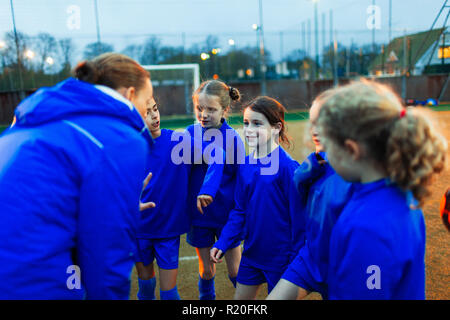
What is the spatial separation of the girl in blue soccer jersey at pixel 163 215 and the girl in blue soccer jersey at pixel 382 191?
4.75ft

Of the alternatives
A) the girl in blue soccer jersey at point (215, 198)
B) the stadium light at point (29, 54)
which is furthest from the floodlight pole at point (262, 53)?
the girl in blue soccer jersey at point (215, 198)

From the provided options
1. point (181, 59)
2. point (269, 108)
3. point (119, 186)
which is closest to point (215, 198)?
point (269, 108)

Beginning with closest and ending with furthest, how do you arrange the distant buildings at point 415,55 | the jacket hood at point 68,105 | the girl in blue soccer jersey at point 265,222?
the jacket hood at point 68,105
the girl in blue soccer jersey at point 265,222
the distant buildings at point 415,55

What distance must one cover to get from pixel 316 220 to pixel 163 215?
1306 mm

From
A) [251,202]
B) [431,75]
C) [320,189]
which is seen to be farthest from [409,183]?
[431,75]

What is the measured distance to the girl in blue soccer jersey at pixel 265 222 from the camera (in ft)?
7.64

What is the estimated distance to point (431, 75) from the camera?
75.5ft

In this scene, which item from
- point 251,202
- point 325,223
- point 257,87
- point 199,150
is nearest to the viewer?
point 325,223

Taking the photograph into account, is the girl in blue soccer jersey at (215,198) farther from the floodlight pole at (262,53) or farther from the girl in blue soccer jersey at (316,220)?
the floodlight pole at (262,53)

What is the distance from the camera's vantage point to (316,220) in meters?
1.75

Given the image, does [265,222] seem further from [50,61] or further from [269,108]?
[50,61]

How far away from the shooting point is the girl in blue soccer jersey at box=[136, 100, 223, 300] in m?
2.67

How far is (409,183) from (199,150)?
5.98 feet
